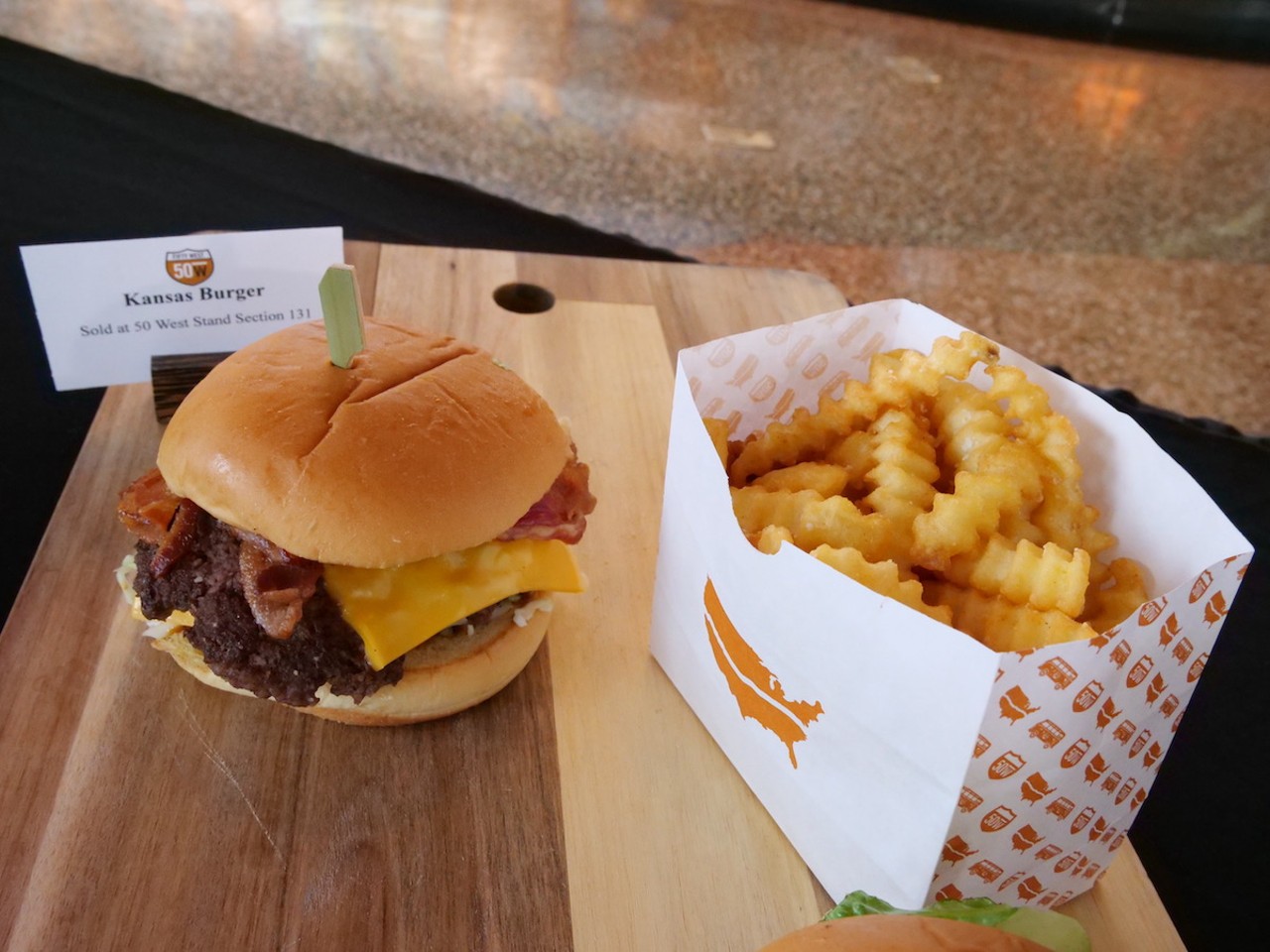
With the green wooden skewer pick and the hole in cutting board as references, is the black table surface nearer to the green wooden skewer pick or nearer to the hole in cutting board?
the hole in cutting board

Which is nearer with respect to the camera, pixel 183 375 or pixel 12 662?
pixel 12 662

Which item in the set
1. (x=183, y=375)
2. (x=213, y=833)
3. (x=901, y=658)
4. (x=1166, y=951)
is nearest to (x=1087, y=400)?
(x=901, y=658)

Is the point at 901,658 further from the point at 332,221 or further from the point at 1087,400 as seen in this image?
the point at 332,221

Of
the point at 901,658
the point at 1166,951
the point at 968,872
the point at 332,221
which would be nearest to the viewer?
the point at 901,658

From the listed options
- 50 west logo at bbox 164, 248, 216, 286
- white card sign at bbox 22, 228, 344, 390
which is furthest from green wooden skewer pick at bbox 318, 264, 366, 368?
50 west logo at bbox 164, 248, 216, 286

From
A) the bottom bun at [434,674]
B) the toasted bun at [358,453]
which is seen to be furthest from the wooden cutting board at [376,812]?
the toasted bun at [358,453]

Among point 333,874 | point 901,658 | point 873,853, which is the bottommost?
point 333,874

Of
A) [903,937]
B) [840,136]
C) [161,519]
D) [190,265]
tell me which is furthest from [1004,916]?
[840,136]
